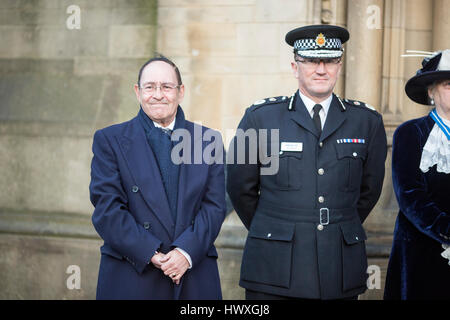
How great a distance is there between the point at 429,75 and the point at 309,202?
1.08 meters

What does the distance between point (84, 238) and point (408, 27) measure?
3.41 metres

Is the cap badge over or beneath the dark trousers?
over

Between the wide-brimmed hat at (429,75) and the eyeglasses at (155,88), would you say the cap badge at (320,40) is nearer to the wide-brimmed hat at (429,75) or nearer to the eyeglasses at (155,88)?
the wide-brimmed hat at (429,75)

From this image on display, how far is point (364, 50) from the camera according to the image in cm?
553

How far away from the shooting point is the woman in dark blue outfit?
3.61 metres

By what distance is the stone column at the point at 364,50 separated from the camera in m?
5.50

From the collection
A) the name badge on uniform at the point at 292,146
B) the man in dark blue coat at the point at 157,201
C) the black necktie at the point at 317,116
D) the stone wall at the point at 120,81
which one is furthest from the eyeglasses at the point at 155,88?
the stone wall at the point at 120,81

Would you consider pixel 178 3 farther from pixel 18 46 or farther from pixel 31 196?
pixel 31 196

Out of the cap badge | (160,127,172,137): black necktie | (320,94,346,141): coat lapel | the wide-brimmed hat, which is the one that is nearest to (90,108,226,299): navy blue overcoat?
(160,127,172,137): black necktie

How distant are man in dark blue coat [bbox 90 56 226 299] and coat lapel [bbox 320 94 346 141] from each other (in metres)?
0.59

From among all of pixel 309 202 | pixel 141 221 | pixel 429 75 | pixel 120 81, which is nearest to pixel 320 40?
pixel 429 75

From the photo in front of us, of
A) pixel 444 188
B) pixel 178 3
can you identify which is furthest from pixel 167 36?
pixel 444 188

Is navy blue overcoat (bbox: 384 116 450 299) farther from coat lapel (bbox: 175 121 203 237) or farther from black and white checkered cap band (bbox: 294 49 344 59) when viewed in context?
coat lapel (bbox: 175 121 203 237)

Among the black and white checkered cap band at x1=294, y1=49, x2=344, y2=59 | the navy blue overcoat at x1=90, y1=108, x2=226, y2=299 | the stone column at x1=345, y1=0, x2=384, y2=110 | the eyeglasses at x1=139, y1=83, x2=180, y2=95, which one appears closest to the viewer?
the navy blue overcoat at x1=90, y1=108, x2=226, y2=299
